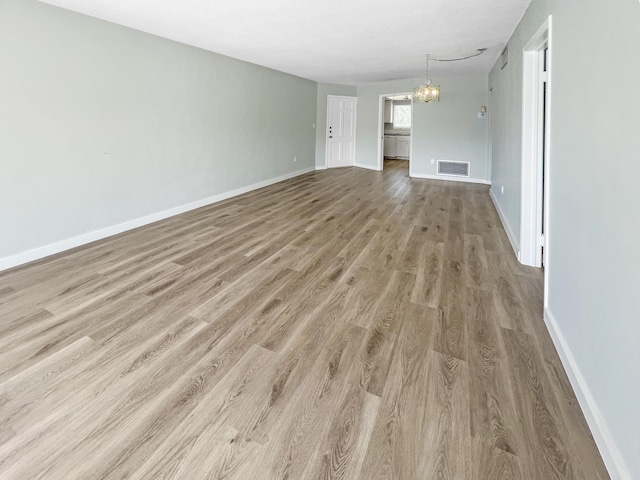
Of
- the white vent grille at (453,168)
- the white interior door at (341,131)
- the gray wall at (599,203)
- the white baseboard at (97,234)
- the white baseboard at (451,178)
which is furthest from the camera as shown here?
the white interior door at (341,131)

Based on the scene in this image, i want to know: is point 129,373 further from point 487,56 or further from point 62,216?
point 487,56

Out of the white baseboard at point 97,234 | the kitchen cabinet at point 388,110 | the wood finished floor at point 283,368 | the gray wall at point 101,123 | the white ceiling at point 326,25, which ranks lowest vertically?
the wood finished floor at point 283,368

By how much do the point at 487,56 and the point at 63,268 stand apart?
262 inches

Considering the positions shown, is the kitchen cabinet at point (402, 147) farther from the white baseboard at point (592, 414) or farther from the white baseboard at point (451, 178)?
the white baseboard at point (592, 414)

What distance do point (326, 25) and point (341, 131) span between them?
6.04m

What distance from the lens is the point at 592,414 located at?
1.49 metres

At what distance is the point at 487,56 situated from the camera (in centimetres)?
579

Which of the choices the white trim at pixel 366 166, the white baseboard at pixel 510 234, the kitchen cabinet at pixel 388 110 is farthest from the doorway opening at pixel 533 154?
the kitchen cabinet at pixel 388 110

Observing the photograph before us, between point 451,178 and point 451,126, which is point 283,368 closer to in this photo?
point 451,178

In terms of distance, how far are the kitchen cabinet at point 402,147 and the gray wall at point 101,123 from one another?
8383mm

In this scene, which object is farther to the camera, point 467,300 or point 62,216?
point 62,216

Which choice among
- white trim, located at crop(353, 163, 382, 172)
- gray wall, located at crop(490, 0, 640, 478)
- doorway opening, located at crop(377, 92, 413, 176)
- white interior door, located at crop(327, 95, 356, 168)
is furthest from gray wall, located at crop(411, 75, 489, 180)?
gray wall, located at crop(490, 0, 640, 478)

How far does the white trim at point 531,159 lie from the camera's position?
3.23 m

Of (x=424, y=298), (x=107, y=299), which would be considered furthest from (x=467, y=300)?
(x=107, y=299)
